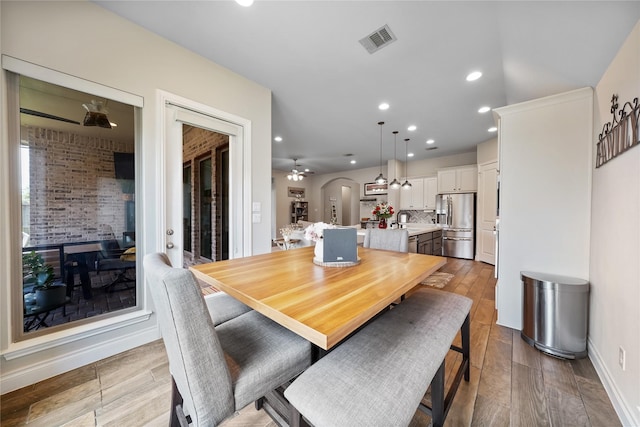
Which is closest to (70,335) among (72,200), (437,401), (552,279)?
(72,200)

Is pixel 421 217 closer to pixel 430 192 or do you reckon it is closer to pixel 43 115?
pixel 430 192

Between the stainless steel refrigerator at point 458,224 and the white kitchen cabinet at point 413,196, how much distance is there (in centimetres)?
68

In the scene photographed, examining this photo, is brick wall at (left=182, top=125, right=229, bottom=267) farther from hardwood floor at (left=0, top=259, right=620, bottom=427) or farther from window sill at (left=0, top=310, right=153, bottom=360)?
hardwood floor at (left=0, top=259, right=620, bottom=427)

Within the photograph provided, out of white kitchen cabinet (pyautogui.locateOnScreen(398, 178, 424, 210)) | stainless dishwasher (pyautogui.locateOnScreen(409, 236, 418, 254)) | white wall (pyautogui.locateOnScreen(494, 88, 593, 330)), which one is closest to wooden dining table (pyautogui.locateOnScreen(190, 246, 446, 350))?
white wall (pyautogui.locateOnScreen(494, 88, 593, 330))

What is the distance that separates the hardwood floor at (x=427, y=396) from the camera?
135 cm

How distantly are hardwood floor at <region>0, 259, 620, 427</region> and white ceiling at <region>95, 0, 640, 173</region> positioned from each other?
2314 millimetres

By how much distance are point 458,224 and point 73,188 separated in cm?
676

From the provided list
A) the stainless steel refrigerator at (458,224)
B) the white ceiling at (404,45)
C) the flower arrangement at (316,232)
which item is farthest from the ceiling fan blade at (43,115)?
the stainless steel refrigerator at (458,224)

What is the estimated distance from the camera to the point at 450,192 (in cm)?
608

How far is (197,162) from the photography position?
2.78 m

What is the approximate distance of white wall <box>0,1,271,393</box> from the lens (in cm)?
152

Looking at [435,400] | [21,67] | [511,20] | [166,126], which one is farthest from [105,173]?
[511,20]

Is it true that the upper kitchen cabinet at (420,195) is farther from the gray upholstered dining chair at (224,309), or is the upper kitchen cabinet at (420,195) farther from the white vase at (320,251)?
the gray upholstered dining chair at (224,309)

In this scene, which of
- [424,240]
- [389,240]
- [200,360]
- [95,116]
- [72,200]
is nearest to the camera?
[200,360]
